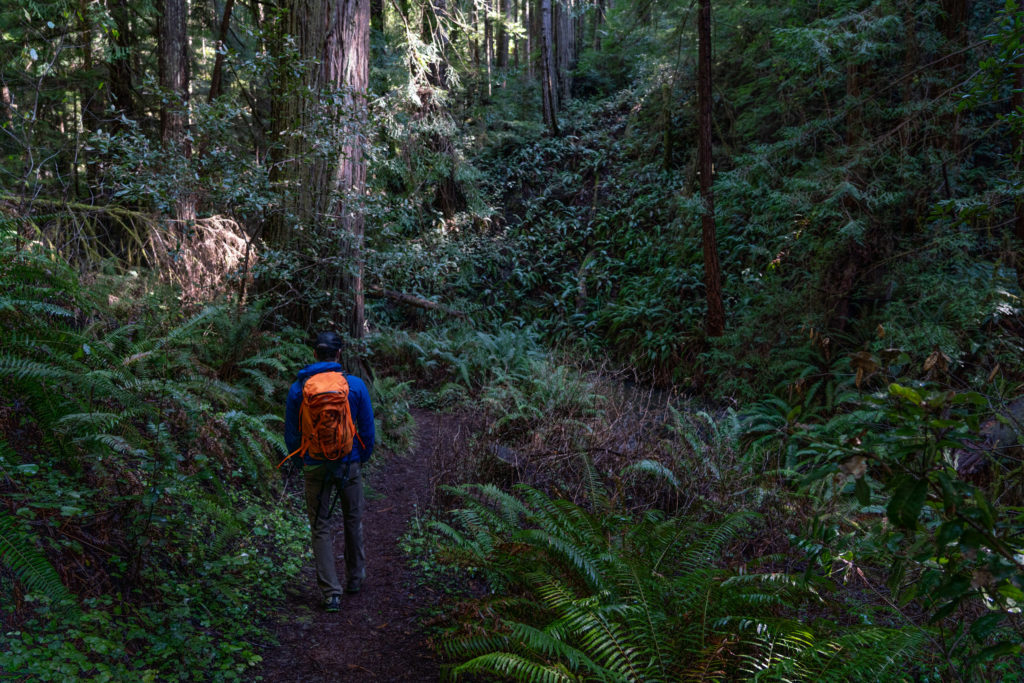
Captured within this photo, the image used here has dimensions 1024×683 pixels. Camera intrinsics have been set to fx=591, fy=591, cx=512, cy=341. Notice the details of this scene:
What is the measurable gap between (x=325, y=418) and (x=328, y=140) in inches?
150

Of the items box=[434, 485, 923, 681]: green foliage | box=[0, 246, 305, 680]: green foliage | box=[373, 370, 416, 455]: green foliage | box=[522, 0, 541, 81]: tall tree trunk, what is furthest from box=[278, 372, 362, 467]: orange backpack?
box=[522, 0, 541, 81]: tall tree trunk

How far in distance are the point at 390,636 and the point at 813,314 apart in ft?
26.8

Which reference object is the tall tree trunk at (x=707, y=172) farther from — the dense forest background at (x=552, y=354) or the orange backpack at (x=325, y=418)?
the orange backpack at (x=325, y=418)

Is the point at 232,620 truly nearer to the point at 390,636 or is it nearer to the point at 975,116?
the point at 390,636

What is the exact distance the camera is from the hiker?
4059 mm

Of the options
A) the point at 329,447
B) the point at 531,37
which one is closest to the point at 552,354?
the point at 329,447

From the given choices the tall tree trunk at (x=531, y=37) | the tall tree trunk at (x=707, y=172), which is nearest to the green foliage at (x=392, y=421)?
the tall tree trunk at (x=707, y=172)

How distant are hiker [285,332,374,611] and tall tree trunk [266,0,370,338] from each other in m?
2.89

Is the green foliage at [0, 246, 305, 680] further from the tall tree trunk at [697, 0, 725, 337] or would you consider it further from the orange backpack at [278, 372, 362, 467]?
the tall tree trunk at [697, 0, 725, 337]

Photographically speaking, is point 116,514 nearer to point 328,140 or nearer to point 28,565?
point 28,565

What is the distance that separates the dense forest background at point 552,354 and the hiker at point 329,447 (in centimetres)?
57

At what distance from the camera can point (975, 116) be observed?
909 cm

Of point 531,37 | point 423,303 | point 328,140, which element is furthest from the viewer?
point 531,37

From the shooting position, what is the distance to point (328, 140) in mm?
6555
